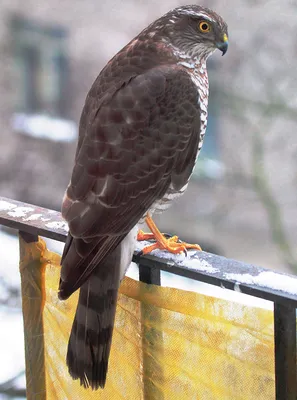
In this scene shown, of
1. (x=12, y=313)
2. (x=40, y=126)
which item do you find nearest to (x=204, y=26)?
(x=12, y=313)

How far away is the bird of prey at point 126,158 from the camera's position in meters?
1.25

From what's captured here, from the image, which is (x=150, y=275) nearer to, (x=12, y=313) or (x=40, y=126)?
(x=12, y=313)

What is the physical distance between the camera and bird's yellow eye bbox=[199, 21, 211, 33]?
168 cm

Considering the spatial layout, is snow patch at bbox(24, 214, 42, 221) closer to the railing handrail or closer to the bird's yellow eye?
the railing handrail

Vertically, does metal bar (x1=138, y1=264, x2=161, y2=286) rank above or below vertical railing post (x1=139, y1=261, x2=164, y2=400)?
above

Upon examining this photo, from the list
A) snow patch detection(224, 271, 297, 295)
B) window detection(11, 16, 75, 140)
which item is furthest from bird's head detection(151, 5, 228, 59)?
window detection(11, 16, 75, 140)

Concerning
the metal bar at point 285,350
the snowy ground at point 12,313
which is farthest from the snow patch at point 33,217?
the snowy ground at point 12,313

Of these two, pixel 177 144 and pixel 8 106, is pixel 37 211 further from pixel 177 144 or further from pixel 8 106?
pixel 8 106

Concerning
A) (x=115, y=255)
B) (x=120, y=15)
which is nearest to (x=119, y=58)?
(x=115, y=255)

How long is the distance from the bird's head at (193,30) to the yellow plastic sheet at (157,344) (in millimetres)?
718

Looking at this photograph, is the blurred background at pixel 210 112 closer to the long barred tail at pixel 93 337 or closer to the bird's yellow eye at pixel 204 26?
the bird's yellow eye at pixel 204 26

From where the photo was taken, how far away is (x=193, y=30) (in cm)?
170

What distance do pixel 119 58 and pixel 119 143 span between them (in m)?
0.29

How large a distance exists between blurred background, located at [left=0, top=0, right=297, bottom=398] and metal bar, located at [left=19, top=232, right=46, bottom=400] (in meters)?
3.11
